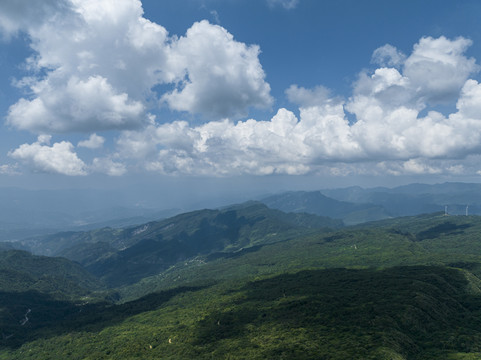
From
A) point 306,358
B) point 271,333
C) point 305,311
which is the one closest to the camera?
point 306,358

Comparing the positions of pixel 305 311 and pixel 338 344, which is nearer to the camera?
pixel 338 344

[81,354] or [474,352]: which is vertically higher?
[474,352]

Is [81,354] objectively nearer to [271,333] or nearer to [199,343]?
[199,343]

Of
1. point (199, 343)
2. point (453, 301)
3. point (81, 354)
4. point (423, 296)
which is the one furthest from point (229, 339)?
point (453, 301)

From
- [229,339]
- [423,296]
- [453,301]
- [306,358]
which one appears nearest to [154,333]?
[229,339]

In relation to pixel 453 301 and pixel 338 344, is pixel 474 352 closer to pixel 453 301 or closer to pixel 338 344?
pixel 338 344

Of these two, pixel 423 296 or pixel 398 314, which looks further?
pixel 423 296

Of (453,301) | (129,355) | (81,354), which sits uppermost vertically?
(453,301)

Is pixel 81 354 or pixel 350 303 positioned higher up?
pixel 350 303

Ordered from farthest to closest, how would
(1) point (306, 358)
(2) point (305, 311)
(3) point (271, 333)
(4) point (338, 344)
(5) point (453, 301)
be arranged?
(5) point (453, 301) → (2) point (305, 311) → (3) point (271, 333) → (4) point (338, 344) → (1) point (306, 358)
